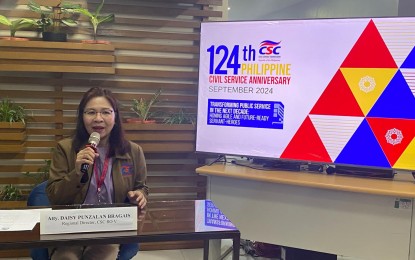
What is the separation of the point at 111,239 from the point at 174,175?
2.32 metres

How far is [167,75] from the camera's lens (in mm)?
3936

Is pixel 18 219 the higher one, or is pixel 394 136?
pixel 394 136

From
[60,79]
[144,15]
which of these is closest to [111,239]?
[60,79]

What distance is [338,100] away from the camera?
10.1 feet

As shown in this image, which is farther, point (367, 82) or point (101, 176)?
point (367, 82)

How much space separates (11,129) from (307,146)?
242cm

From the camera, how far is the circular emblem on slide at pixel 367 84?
9.87 ft

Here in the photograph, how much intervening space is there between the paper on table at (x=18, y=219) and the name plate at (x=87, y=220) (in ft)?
0.42

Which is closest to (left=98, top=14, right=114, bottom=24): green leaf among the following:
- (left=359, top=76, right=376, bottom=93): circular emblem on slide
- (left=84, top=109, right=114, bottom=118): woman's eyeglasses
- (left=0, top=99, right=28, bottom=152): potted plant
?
(left=0, top=99, right=28, bottom=152): potted plant

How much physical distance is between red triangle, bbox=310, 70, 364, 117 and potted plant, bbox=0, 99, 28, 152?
245 cm

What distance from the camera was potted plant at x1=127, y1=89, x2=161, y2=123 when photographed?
3.77 meters

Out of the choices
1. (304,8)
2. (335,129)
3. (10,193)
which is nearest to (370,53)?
(335,129)

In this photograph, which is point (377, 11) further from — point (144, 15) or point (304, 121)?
point (144, 15)

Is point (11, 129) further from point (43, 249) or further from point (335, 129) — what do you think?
point (335, 129)
